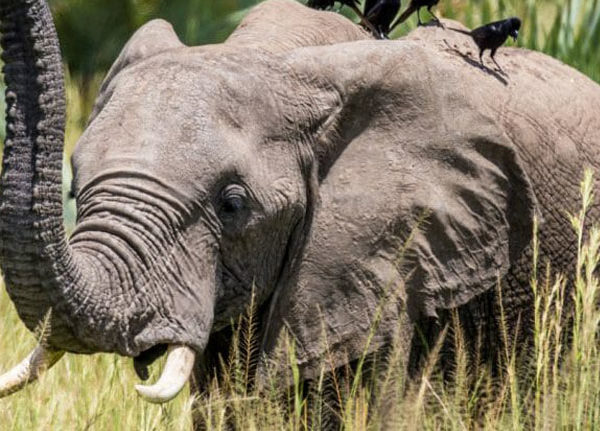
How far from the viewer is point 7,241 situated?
14.1ft

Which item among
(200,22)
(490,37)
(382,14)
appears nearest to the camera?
(490,37)

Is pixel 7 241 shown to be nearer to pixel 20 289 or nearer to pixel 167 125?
pixel 20 289

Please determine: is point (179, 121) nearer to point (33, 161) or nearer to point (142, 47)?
point (142, 47)

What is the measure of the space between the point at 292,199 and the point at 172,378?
32.2 inches

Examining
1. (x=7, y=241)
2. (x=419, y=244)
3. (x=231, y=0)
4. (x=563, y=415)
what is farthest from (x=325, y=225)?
(x=231, y=0)

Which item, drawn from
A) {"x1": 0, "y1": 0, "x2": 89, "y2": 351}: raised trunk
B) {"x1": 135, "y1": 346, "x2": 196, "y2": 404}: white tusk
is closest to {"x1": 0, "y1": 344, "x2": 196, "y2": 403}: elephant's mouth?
{"x1": 135, "y1": 346, "x2": 196, "y2": 404}: white tusk

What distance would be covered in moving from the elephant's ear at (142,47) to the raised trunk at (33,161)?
119 cm

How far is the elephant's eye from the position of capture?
505 cm

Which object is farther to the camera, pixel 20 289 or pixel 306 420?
pixel 306 420

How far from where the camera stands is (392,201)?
17.7 ft

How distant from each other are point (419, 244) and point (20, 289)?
5.05 feet

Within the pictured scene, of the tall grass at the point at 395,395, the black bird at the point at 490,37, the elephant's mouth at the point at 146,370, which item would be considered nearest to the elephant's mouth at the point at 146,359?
the elephant's mouth at the point at 146,370

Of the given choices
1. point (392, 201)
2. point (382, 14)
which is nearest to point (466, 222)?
point (392, 201)

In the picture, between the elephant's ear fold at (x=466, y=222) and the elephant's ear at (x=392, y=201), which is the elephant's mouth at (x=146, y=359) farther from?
the elephant's ear fold at (x=466, y=222)
